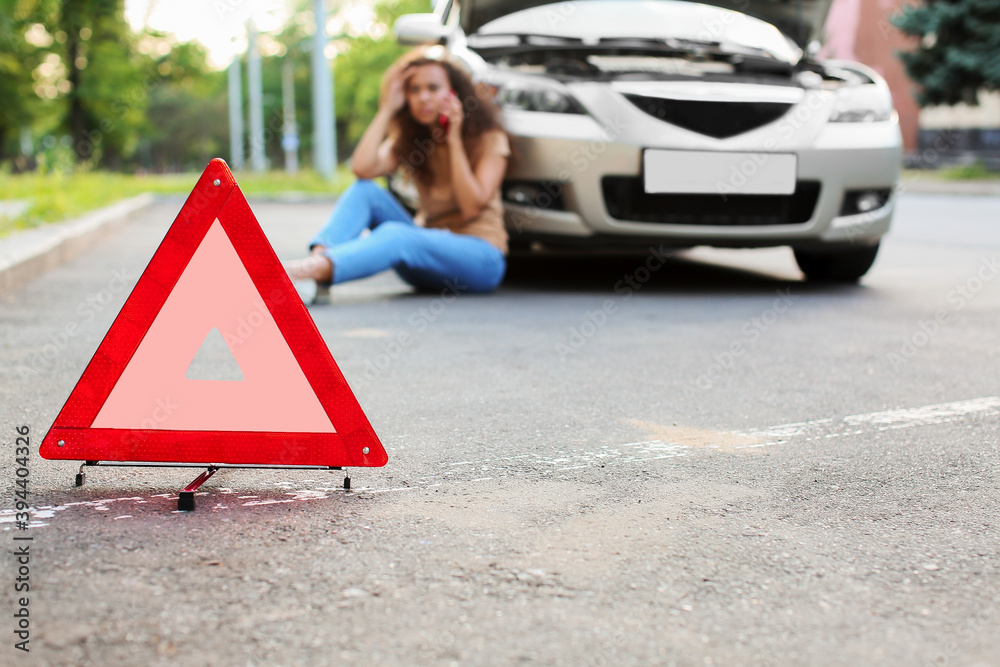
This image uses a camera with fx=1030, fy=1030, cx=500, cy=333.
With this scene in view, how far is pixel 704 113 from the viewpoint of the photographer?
5297mm

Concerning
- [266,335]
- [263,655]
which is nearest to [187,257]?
[266,335]

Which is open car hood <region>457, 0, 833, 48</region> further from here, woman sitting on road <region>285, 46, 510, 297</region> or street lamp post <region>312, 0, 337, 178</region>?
street lamp post <region>312, 0, 337, 178</region>

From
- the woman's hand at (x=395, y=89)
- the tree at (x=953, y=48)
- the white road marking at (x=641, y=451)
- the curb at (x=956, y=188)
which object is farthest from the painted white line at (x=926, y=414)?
the tree at (x=953, y=48)

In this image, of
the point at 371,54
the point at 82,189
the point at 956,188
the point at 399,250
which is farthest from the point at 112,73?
the point at 399,250

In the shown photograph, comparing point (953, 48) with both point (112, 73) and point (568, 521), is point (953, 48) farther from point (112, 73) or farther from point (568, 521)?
point (568, 521)

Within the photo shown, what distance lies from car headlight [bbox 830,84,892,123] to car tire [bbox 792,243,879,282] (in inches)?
29.2

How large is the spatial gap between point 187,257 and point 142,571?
0.76 metres

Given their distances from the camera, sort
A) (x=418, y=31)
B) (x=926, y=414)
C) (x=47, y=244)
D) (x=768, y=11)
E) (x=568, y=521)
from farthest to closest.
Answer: (x=47, y=244) < (x=768, y=11) < (x=418, y=31) < (x=926, y=414) < (x=568, y=521)

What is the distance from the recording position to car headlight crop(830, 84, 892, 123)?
5.53m

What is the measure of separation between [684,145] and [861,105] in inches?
43.9

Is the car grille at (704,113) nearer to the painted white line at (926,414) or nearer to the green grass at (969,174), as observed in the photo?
the painted white line at (926,414)

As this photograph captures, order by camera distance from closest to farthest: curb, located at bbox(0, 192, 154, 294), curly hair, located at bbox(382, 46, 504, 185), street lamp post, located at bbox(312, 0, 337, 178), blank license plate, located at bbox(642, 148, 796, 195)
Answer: blank license plate, located at bbox(642, 148, 796, 195), curly hair, located at bbox(382, 46, 504, 185), curb, located at bbox(0, 192, 154, 294), street lamp post, located at bbox(312, 0, 337, 178)

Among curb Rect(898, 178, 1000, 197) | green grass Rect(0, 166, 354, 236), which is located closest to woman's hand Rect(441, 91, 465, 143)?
green grass Rect(0, 166, 354, 236)

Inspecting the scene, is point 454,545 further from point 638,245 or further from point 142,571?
point 638,245
